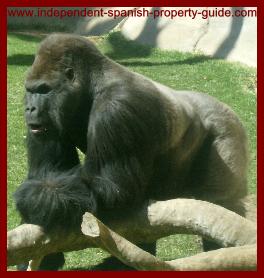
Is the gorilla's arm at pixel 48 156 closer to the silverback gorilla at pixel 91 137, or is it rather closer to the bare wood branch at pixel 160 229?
the silverback gorilla at pixel 91 137

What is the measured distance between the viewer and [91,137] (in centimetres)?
395

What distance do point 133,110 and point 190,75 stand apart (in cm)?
589

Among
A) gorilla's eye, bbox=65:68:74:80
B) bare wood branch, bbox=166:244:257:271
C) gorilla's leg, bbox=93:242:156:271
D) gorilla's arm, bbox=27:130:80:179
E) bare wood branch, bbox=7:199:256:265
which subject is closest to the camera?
bare wood branch, bbox=166:244:257:271

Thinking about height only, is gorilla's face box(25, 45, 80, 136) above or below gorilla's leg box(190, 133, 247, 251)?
above

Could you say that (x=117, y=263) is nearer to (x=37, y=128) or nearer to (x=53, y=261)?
(x=53, y=261)

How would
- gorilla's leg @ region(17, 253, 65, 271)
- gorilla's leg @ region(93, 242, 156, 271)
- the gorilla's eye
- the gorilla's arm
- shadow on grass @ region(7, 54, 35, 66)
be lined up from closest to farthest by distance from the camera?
the gorilla's eye → the gorilla's arm → gorilla's leg @ region(17, 253, 65, 271) → gorilla's leg @ region(93, 242, 156, 271) → shadow on grass @ region(7, 54, 35, 66)

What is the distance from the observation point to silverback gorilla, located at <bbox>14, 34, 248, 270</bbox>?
3.90 metres

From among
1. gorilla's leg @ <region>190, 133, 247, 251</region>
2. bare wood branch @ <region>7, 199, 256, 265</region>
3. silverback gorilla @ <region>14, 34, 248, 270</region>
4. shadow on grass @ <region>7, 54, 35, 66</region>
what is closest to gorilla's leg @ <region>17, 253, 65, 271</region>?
silverback gorilla @ <region>14, 34, 248, 270</region>

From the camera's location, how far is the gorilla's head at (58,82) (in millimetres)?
3986

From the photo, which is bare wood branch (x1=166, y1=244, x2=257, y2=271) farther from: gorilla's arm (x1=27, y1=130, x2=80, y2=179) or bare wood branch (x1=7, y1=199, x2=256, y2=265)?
gorilla's arm (x1=27, y1=130, x2=80, y2=179)

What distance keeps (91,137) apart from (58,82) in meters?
0.40

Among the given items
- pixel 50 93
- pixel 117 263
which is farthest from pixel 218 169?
pixel 50 93

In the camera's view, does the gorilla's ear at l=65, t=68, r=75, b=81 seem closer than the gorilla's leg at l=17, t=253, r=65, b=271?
Yes

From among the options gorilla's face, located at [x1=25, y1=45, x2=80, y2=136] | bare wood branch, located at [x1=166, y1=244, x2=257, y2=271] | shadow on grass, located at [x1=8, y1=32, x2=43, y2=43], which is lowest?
shadow on grass, located at [x1=8, y1=32, x2=43, y2=43]
